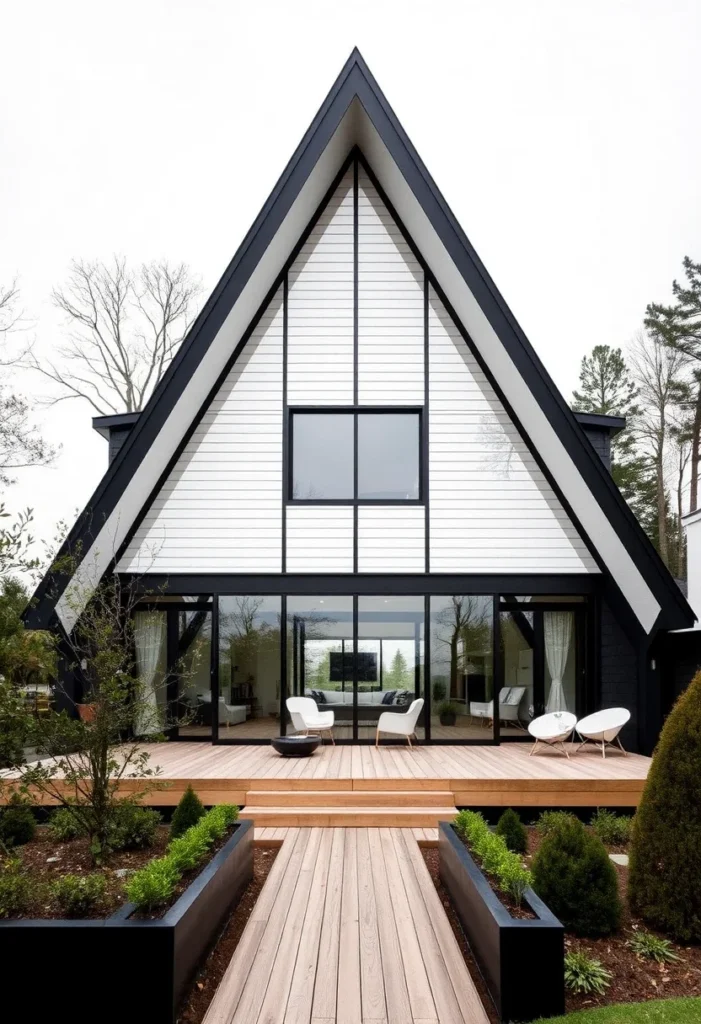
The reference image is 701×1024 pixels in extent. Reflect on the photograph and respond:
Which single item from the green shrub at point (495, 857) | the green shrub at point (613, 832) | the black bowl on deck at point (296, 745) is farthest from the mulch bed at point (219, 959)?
the black bowl on deck at point (296, 745)

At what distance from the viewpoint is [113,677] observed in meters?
4.94

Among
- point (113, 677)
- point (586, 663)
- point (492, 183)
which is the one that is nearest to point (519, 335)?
point (586, 663)

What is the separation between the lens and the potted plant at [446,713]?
1009 centimetres

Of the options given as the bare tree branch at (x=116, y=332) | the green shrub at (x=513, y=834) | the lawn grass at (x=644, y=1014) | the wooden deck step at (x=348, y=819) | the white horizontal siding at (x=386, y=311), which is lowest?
the wooden deck step at (x=348, y=819)

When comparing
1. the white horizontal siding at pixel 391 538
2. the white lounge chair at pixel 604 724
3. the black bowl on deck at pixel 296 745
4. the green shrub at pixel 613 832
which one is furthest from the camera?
the white horizontal siding at pixel 391 538

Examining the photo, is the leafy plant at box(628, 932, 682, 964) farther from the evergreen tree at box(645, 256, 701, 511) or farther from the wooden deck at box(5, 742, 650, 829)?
the evergreen tree at box(645, 256, 701, 511)

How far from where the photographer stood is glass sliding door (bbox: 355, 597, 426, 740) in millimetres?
10078

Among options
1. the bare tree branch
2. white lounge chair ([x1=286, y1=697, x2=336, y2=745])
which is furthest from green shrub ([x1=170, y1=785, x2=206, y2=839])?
the bare tree branch

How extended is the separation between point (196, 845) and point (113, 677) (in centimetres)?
123

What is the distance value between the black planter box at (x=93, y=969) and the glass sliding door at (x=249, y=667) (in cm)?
672

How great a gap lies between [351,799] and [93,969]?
4.25 metres

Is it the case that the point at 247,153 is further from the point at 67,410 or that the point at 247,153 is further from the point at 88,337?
the point at 67,410

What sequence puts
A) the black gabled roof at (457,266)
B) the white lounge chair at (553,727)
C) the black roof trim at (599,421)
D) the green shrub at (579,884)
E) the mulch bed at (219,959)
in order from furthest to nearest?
the black roof trim at (599,421) < the white lounge chair at (553,727) < the black gabled roof at (457,266) < the green shrub at (579,884) < the mulch bed at (219,959)

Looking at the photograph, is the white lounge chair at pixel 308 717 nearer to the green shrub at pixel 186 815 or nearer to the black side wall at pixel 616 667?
the black side wall at pixel 616 667
